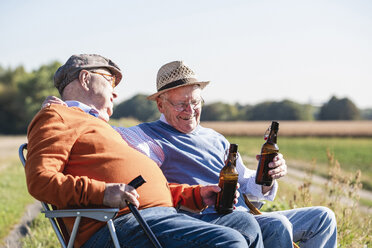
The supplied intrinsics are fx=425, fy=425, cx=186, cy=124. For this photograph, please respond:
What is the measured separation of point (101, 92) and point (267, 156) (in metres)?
Result: 1.30

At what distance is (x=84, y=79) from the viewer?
3.00 metres

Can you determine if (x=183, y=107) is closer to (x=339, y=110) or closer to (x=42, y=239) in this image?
(x=42, y=239)

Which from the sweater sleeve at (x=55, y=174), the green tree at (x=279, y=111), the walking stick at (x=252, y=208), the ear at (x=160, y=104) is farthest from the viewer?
the green tree at (x=279, y=111)

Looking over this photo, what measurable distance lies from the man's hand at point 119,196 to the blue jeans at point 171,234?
130mm

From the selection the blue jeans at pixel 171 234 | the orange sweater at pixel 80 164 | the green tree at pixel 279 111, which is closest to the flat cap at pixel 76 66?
the orange sweater at pixel 80 164

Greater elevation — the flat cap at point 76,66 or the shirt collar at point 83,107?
the flat cap at point 76,66

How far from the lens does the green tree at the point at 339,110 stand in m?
54.1

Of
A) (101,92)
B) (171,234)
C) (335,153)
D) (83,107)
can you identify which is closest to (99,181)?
(171,234)

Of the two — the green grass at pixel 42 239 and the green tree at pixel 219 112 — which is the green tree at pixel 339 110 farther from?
the green grass at pixel 42 239

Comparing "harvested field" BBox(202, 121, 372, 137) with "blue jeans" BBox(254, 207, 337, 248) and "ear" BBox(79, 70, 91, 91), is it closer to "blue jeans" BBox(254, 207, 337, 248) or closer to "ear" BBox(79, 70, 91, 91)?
"blue jeans" BBox(254, 207, 337, 248)

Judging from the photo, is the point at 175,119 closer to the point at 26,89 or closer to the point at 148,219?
the point at 148,219

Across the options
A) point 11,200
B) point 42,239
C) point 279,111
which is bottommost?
point 11,200

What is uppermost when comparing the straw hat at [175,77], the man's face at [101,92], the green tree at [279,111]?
the straw hat at [175,77]

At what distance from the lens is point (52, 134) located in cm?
245
